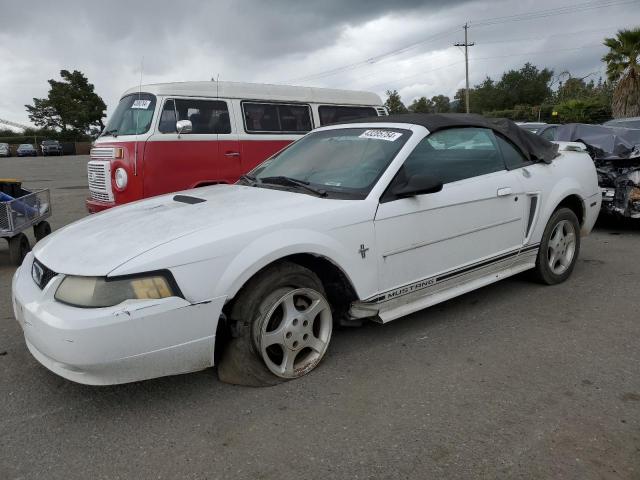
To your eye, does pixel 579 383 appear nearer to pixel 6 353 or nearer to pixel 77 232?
pixel 77 232

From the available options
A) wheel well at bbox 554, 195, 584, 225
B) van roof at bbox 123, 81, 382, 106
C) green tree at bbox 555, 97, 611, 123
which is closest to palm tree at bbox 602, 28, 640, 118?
green tree at bbox 555, 97, 611, 123

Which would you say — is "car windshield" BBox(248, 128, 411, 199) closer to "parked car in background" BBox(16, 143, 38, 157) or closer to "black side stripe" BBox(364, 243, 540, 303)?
"black side stripe" BBox(364, 243, 540, 303)

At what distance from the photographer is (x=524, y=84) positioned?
71.8m

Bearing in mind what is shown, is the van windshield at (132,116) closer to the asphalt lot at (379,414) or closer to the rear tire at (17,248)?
the rear tire at (17,248)

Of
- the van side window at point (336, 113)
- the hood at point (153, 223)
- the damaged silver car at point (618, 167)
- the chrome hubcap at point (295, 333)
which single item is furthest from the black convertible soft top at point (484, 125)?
the van side window at point (336, 113)

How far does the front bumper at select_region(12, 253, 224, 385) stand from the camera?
7.95ft

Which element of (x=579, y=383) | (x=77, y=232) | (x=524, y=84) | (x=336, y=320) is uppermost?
(x=524, y=84)

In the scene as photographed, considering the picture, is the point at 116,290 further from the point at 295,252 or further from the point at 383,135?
the point at 383,135

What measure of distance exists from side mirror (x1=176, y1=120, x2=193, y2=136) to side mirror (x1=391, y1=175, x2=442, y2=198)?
3.88 metres

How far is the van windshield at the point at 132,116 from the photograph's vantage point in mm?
6520

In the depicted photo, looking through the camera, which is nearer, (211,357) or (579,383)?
(211,357)

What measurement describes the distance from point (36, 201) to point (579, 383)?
21.6 feet

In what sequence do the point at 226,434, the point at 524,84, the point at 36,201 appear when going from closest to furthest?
1. the point at 226,434
2. the point at 36,201
3. the point at 524,84

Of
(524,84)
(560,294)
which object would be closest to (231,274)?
(560,294)
